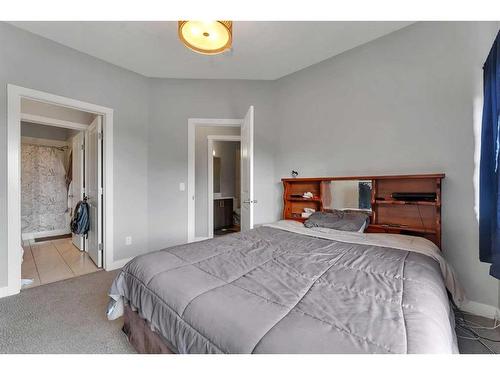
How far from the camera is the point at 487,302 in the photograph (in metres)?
1.81

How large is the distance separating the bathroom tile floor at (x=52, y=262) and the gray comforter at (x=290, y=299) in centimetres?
180

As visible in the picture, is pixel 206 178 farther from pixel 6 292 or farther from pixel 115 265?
pixel 6 292

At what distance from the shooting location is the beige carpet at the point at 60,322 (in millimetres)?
1458

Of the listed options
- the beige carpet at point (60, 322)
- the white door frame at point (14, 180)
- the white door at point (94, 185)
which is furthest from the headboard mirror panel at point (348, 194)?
the white door frame at point (14, 180)

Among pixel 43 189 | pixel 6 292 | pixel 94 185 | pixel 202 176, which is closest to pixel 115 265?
Result: pixel 6 292

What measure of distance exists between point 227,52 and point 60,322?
299cm

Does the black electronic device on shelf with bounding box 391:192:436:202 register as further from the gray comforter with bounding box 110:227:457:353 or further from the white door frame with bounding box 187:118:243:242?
the white door frame with bounding box 187:118:243:242

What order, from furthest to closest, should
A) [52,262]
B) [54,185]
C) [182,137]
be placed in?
[54,185], [182,137], [52,262]

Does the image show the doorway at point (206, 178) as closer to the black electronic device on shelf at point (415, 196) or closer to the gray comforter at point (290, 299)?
the gray comforter at point (290, 299)

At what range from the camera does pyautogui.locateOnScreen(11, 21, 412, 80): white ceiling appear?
2148mm

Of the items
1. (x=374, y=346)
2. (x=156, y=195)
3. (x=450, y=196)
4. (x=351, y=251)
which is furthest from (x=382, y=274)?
(x=156, y=195)

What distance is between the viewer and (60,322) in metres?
1.71

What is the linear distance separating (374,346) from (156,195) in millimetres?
3082
